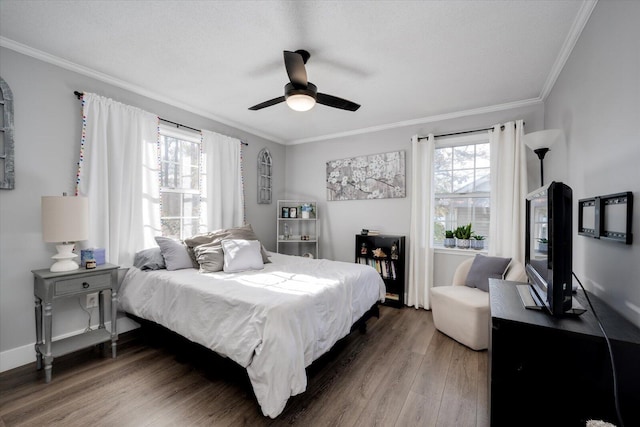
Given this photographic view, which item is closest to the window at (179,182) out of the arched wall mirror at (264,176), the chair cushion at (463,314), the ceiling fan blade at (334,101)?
the arched wall mirror at (264,176)

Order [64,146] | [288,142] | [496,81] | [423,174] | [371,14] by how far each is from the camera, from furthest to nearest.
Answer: [288,142], [423,174], [496,81], [64,146], [371,14]

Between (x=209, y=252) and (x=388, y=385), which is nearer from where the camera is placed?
(x=388, y=385)

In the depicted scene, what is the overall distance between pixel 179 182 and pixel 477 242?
381 centimetres

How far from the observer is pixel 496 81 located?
102 inches

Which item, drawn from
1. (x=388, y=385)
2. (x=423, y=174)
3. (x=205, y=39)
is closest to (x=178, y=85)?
(x=205, y=39)

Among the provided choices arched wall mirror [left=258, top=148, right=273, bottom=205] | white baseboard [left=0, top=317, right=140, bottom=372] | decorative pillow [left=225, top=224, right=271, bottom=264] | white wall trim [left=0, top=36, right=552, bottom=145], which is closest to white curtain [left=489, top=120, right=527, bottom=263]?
white wall trim [left=0, top=36, right=552, bottom=145]

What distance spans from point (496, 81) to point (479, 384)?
8.81ft

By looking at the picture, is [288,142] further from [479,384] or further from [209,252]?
[479,384]

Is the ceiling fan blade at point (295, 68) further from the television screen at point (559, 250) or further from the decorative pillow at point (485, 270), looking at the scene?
the decorative pillow at point (485, 270)

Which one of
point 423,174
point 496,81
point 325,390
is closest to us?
point 325,390

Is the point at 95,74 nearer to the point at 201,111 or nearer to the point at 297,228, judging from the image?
the point at 201,111

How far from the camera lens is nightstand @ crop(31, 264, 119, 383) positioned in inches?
78.7

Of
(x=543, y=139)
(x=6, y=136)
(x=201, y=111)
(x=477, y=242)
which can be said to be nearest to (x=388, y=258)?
(x=477, y=242)

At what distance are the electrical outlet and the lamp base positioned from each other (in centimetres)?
44
